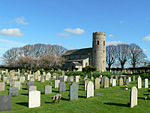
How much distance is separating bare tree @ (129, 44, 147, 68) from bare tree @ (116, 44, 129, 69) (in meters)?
1.33

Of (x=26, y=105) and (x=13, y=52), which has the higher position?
(x=13, y=52)

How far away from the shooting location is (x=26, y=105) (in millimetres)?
10117

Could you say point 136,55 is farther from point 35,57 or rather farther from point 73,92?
point 73,92

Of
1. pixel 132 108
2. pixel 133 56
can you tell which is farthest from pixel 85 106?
pixel 133 56

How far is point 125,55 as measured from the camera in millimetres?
63500

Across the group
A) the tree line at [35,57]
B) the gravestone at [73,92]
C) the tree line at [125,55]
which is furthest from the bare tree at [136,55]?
the gravestone at [73,92]

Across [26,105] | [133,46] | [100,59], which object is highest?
[133,46]

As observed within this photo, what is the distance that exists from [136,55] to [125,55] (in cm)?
361

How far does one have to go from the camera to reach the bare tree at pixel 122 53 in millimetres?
62912

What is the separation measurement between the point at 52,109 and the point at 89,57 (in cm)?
5503

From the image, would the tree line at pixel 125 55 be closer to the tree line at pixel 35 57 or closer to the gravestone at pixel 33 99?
the tree line at pixel 35 57

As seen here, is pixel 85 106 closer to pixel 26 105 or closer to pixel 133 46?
pixel 26 105

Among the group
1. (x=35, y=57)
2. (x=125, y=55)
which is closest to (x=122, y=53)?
(x=125, y=55)

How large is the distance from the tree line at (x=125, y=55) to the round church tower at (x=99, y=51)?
6.86 meters
